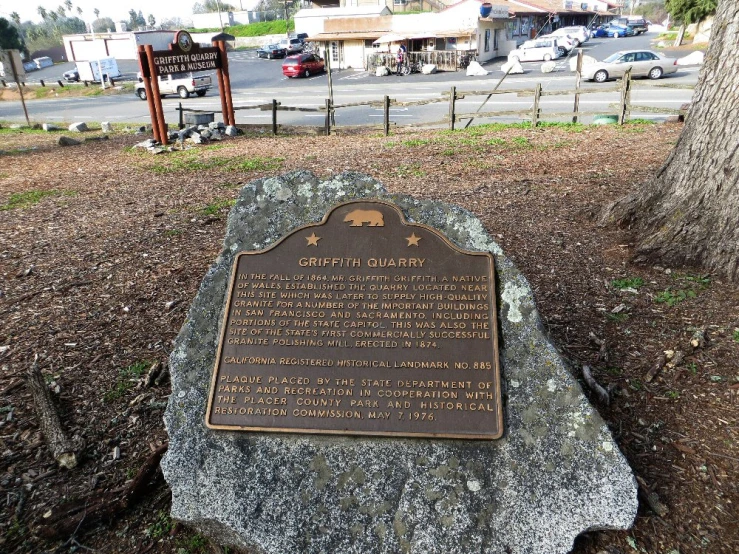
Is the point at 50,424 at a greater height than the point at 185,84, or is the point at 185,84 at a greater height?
the point at 50,424

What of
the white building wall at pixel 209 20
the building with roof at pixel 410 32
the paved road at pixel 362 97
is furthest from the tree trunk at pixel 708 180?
the white building wall at pixel 209 20

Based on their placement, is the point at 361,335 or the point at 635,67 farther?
the point at 635,67

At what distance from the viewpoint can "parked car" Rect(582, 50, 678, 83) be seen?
24.0 m

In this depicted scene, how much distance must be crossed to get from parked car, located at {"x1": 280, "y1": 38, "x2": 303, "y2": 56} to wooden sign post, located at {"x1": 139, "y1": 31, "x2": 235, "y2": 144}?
36.4 metres

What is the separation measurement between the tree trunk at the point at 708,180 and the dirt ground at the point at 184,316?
0.62ft

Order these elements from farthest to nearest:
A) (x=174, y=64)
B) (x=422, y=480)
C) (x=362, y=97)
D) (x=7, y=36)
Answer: (x=7, y=36)
(x=362, y=97)
(x=174, y=64)
(x=422, y=480)

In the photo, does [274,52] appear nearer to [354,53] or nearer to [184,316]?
[354,53]

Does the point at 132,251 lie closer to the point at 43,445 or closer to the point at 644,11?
the point at 43,445

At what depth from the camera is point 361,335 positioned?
293 cm

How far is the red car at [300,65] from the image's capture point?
3459cm

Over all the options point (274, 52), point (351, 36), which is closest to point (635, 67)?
point (351, 36)

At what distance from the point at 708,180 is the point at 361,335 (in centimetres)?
329

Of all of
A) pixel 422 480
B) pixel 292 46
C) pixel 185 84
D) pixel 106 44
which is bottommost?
pixel 185 84

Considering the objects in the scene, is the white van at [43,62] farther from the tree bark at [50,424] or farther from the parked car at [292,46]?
the tree bark at [50,424]
